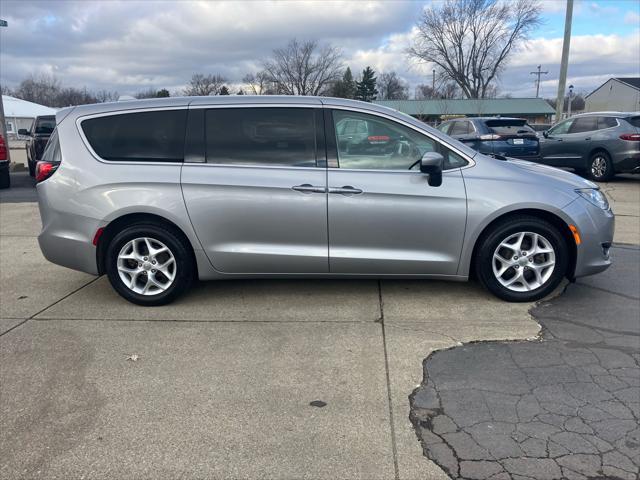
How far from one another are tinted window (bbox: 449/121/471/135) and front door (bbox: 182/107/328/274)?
380 inches

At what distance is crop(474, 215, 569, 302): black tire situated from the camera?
4.40m

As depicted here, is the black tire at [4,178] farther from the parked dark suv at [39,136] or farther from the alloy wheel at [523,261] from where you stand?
the alloy wheel at [523,261]

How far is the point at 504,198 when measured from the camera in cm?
432

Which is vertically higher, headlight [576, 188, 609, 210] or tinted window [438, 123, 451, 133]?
tinted window [438, 123, 451, 133]

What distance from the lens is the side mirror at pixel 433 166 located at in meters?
4.18

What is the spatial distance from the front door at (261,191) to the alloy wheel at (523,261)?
152 cm

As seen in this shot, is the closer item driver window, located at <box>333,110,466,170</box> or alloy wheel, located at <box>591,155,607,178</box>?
driver window, located at <box>333,110,466,170</box>

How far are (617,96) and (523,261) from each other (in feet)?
243

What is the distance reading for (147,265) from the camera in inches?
177

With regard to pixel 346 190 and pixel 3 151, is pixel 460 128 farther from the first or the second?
pixel 3 151

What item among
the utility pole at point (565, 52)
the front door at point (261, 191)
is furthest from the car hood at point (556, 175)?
the utility pole at point (565, 52)

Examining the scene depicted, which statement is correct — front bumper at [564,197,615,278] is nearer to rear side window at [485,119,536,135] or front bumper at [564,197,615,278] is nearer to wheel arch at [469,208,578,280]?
wheel arch at [469,208,578,280]

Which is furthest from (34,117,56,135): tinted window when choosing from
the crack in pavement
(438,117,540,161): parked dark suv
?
the crack in pavement

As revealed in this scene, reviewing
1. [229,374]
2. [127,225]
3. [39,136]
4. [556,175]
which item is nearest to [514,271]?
[556,175]
